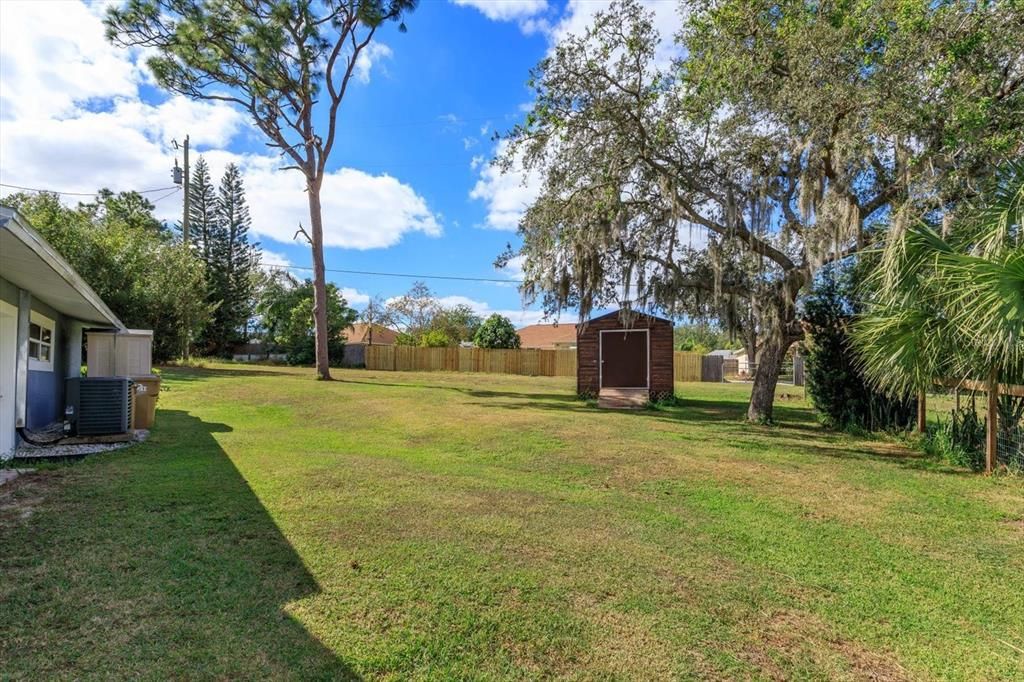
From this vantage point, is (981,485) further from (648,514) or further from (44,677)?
(44,677)

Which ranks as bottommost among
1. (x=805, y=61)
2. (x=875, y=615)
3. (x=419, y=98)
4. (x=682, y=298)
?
(x=875, y=615)

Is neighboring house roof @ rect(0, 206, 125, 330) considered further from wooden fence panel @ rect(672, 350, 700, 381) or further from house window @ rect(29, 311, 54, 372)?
wooden fence panel @ rect(672, 350, 700, 381)

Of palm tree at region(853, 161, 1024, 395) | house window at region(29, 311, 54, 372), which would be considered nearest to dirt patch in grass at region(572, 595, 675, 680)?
palm tree at region(853, 161, 1024, 395)

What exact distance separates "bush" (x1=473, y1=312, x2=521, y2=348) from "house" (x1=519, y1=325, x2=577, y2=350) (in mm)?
7452

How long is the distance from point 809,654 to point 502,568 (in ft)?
5.52

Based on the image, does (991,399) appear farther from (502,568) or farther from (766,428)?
(502,568)

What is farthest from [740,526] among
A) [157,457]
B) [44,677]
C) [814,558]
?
[157,457]

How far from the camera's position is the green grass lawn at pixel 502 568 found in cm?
230

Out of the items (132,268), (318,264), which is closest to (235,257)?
(132,268)

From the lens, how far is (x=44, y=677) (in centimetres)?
202

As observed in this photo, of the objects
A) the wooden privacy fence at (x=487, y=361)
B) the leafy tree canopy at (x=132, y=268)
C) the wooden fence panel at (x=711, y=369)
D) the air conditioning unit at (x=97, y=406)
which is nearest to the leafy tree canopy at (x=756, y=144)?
the air conditioning unit at (x=97, y=406)

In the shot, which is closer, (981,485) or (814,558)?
(814,558)

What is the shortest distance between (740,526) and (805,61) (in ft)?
23.6

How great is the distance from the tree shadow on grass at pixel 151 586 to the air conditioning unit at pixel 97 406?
2327 millimetres
